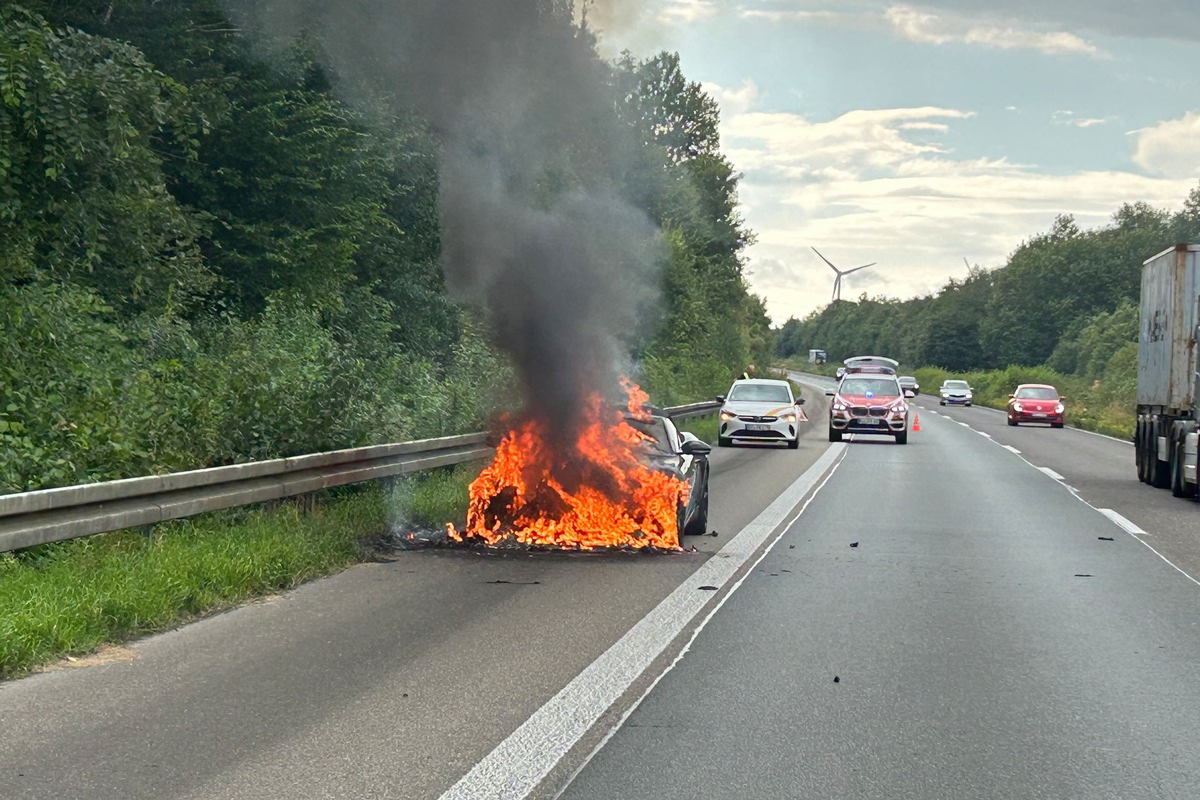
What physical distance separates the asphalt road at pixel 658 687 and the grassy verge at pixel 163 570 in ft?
0.85

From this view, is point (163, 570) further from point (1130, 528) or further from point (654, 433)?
point (1130, 528)

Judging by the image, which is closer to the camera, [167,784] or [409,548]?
[167,784]

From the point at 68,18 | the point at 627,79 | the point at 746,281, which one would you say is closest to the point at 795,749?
the point at 627,79

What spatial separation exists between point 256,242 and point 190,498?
531 inches

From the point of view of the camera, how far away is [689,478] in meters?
12.1

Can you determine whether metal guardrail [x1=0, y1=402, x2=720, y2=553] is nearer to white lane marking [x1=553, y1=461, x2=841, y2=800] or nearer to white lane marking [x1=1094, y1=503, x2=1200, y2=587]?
white lane marking [x1=553, y1=461, x2=841, y2=800]

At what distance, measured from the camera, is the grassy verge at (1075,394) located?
5064 centimetres

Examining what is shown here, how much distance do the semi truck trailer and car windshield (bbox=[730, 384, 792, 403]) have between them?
9.35 meters

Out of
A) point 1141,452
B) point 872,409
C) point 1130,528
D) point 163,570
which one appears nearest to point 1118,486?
point 1141,452

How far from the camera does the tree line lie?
40.3ft

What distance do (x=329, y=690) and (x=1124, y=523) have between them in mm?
11190

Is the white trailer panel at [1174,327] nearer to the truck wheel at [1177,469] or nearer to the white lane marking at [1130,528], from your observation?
the truck wheel at [1177,469]

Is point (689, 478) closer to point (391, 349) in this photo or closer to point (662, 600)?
point (662, 600)

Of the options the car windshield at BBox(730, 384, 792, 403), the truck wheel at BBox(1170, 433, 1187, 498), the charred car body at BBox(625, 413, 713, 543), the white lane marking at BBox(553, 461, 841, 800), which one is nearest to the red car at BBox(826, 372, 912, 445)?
the car windshield at BBox(730, 384, 792, 403)
